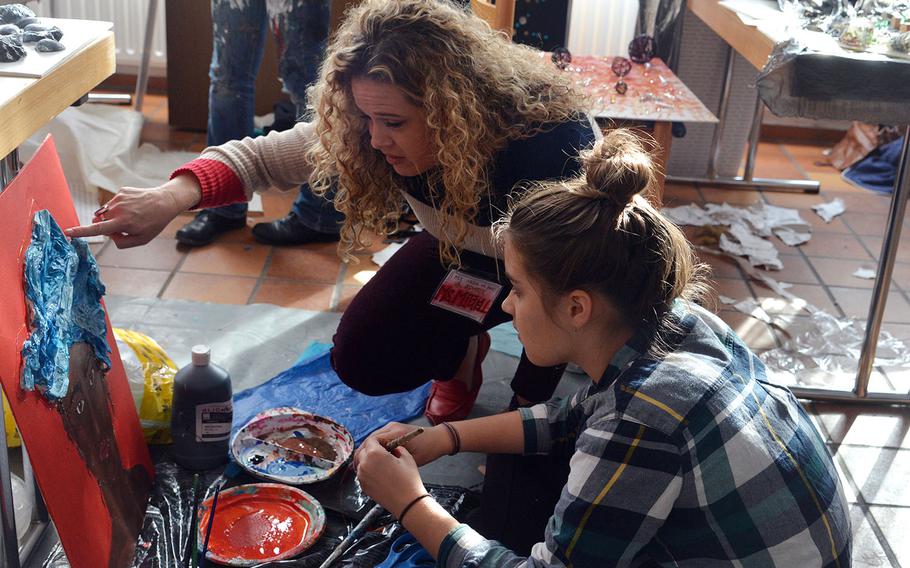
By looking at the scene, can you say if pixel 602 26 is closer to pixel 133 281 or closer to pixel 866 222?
pixel 866 222

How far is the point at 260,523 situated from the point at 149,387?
38cm

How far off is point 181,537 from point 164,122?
8.11 ft

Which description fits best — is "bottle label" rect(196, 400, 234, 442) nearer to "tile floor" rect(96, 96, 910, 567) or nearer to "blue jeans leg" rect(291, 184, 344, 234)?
"tile floor" rect(96, 96, 910, 567)

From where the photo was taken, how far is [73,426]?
137cm

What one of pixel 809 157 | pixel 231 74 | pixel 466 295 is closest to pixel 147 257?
pixel 231 74

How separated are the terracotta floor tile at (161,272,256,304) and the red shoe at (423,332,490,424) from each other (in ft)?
2.22

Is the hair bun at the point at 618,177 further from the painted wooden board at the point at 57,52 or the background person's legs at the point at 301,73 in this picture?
the background person's legs at the point at 301,73

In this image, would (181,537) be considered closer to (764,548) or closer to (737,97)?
(764,548)

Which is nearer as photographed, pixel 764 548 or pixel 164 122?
pixel 764 548

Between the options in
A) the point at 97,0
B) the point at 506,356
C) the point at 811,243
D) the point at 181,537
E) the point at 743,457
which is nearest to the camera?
the point at 743,457

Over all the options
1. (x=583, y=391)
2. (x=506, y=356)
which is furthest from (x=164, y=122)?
(x=583, y=391)

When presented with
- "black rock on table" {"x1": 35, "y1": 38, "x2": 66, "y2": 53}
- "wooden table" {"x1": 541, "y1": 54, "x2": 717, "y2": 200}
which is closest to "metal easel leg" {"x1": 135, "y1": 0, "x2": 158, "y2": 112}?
"wooden table" {"x1": 541, "y1": 54, "x2": 717, "y2": 200}

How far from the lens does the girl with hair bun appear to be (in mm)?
1103

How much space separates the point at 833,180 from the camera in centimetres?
366
